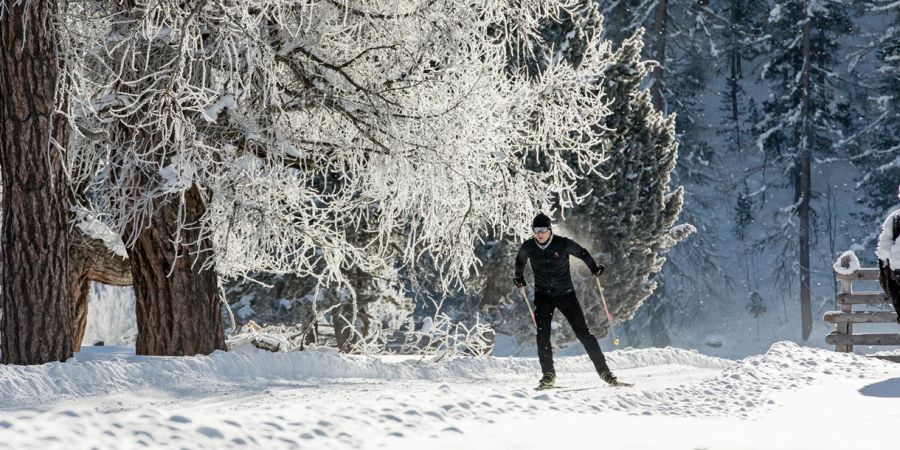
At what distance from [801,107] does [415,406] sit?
3727 cm

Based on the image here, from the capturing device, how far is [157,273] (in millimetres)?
11672

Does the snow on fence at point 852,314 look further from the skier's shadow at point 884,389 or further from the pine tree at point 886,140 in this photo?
the pine tree at point 886,140

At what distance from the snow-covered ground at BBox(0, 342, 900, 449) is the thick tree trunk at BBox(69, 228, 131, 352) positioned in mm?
3474

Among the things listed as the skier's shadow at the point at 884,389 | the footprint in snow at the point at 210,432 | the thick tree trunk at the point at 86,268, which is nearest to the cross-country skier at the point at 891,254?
the skier's shadow at the point at 884,389

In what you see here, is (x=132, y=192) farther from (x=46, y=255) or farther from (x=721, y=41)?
(x=721, y=41)

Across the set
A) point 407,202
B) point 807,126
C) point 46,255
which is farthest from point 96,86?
point 807,126

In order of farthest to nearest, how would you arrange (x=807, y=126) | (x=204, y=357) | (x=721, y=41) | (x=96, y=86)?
(x=721, y=41)
(x=807, y=126)
(x=96, y=86)
(x=204, y=357)

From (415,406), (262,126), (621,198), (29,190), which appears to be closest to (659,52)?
(621,198)

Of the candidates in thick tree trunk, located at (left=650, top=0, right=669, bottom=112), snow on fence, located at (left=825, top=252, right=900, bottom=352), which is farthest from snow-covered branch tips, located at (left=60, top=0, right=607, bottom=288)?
thick tree trunk, located at (left=650, top=0, right=669, bottom=112)

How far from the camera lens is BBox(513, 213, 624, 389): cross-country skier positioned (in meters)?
10.5

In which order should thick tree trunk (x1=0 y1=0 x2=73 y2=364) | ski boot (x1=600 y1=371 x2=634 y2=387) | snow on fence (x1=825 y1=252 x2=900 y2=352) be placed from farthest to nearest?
snow on fence (x1=825 y1=252 x2=900 y2=352), ski boot (x1=600 y1=371 x2=634 y2=387), thick tree trunk (x1=0 y1=0 x2=73 y2=364)

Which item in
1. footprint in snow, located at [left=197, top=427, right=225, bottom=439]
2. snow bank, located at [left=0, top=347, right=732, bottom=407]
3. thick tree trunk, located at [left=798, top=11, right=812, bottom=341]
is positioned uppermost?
thick tree trunk, located at [left=798, top=11, right=812, bottom=341]

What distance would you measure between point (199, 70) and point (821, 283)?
36.4m

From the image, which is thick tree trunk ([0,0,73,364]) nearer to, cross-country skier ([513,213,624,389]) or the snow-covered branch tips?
the snow-covered branch tips
